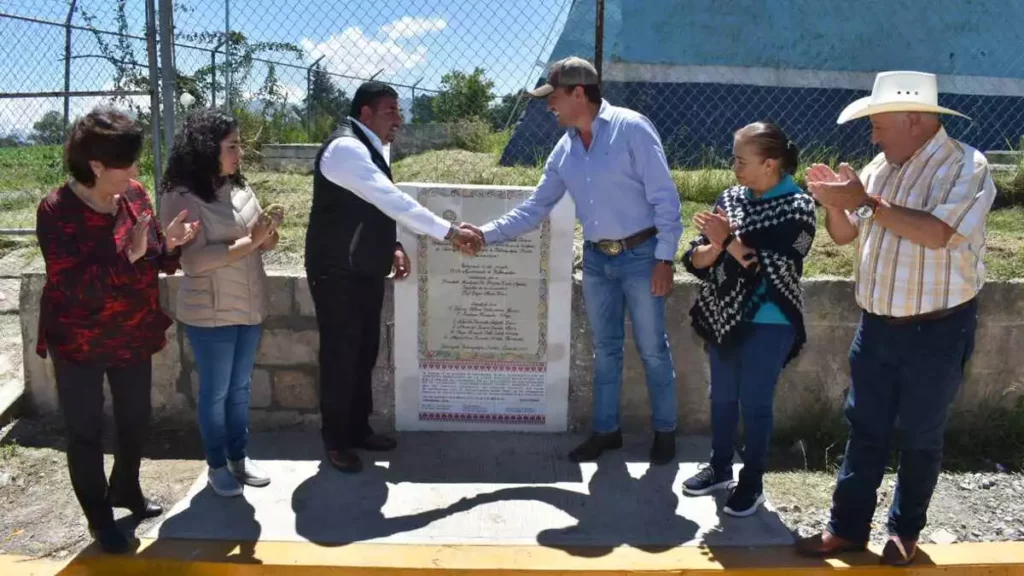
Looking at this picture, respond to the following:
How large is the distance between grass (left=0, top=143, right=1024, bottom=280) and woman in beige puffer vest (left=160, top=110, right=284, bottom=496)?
1.32 meters

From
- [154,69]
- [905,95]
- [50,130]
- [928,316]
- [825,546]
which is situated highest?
[154,69]

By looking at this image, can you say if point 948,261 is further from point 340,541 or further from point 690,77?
point 690,77

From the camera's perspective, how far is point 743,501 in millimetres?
3727

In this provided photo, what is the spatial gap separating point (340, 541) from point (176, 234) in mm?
1397

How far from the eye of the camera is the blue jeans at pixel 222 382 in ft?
12.0

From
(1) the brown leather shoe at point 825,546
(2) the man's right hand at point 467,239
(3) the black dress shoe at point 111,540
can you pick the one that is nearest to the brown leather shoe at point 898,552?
(1) the brown leather shoe at point 825,546

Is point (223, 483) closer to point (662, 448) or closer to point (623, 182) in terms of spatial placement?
point (662, 448)

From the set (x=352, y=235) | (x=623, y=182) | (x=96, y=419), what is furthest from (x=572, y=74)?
(x=96, y=419)

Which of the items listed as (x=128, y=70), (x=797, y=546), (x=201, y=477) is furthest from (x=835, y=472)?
(x=128, y=70)

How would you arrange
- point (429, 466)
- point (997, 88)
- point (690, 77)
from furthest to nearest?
point (997, 88) → point (690, 77) → point (429, 466)

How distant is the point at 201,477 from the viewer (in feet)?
13.3

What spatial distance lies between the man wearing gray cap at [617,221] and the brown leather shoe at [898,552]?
1.14 m

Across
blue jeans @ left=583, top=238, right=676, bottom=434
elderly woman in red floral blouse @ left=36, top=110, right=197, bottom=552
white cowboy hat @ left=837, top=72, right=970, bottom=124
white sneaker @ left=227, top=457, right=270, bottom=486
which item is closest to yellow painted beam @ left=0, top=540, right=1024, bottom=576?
elderly woman in red floral blouse @ left=36, top=110, right=197, bottom=552

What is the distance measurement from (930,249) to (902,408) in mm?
613
